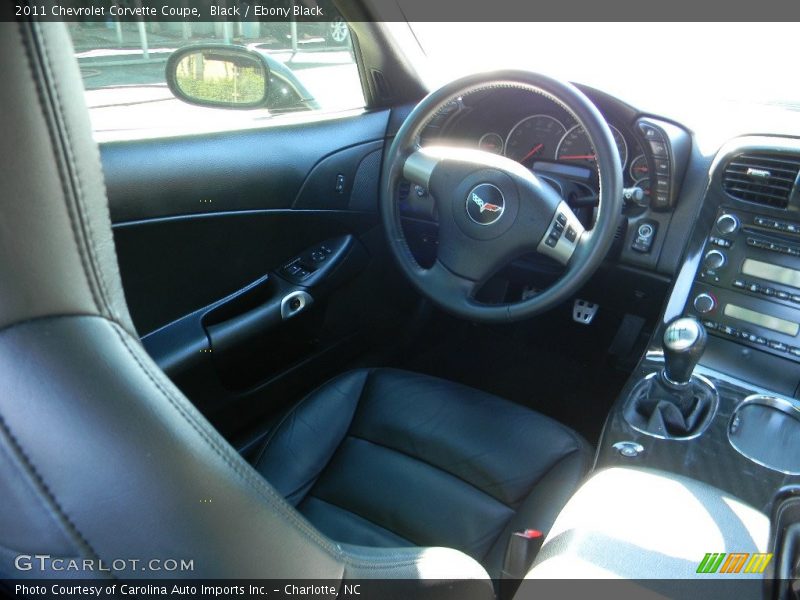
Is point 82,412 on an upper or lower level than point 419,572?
upper

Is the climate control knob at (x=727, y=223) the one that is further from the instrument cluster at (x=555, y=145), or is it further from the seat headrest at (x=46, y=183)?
the seat headrest at (x=46, y=183)

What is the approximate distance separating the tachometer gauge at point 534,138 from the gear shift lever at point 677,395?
81 centimetres

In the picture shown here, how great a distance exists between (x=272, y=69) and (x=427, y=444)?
1.17m

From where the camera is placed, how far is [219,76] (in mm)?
1888

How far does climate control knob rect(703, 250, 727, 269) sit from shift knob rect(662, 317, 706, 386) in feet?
0.92

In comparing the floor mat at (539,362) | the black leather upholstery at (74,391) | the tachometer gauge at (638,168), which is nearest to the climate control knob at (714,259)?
the tachometer gauge at (638,168)

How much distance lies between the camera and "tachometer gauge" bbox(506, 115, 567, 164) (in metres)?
2.05

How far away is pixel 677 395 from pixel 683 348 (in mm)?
118

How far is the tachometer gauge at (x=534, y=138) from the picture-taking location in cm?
205

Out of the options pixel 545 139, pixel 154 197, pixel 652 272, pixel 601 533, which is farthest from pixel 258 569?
pixel 545 139

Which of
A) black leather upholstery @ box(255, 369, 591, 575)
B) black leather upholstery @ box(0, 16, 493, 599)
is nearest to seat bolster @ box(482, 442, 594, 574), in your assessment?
black leather upholstery @ box(255, 369, 591, 575)

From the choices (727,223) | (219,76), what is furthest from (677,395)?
(219,76)

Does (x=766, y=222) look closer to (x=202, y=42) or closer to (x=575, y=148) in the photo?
(x=575, y=148)

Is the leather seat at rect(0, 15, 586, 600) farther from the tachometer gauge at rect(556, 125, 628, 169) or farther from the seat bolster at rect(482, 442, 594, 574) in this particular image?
the tachometer gauge at rect(556, 125, 628, 169)
